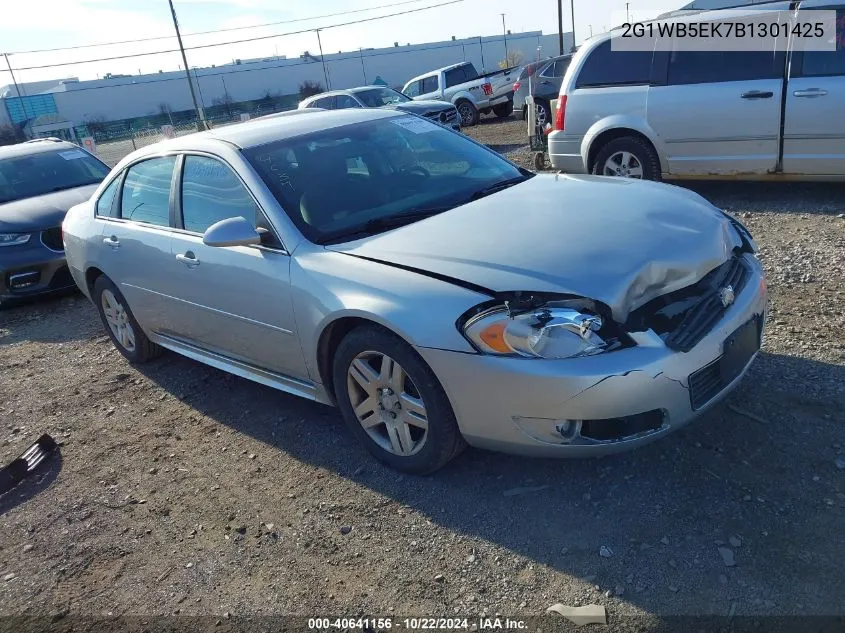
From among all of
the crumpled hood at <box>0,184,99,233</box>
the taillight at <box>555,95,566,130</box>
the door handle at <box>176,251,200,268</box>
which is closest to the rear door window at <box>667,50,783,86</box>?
the taillight at <box>555,95,566,130</box>

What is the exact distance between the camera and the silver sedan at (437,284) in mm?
2775

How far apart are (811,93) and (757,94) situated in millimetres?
453

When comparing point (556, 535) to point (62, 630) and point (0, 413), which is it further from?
point (0, 413)

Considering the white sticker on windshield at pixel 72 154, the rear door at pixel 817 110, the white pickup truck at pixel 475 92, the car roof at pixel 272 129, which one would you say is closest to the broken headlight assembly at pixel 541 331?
the car roof at pixel 272 129

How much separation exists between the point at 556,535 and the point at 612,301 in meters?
0.96

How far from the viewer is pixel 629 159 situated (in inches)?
298

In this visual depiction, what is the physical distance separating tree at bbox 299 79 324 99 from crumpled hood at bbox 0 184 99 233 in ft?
157

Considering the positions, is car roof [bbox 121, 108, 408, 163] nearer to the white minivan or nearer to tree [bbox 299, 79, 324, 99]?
the white minivan

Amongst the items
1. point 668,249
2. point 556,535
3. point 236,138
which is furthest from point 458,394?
point 236,138

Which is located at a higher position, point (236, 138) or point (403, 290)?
point (236, 138)

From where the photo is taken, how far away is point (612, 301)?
9.10ft

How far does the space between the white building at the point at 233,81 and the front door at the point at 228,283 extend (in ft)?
176

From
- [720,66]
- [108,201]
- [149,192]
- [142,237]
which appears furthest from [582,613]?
[720,66]

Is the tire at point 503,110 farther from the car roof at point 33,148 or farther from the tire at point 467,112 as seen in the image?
the car roof at point 33,148
